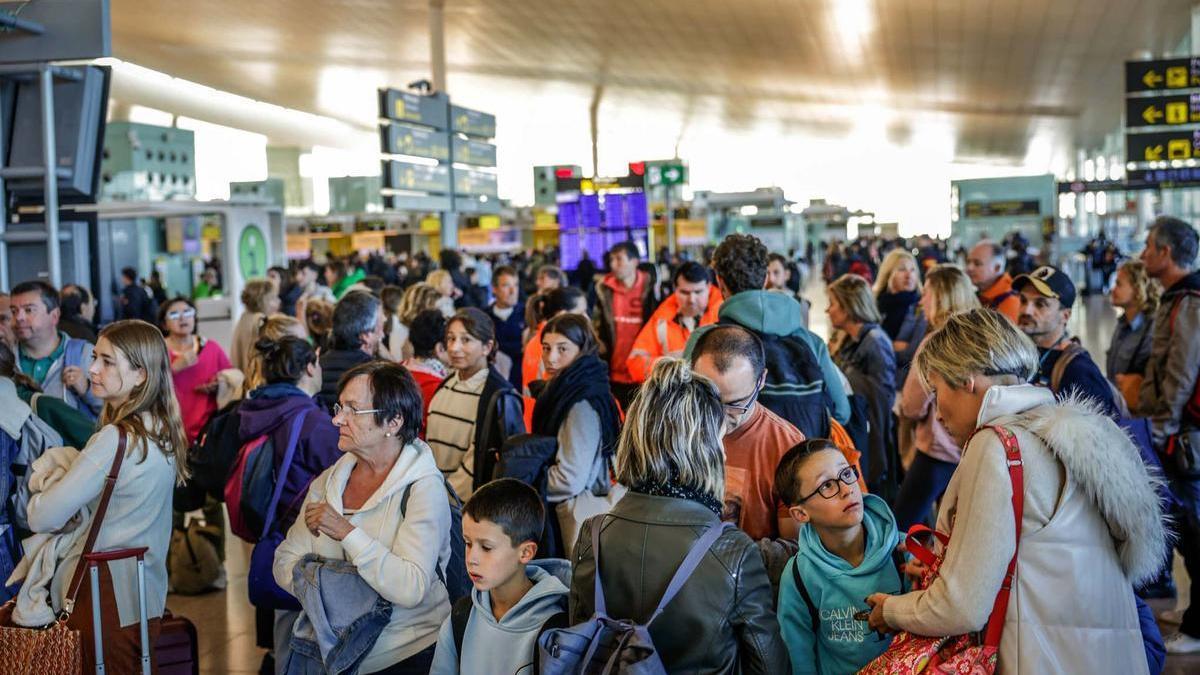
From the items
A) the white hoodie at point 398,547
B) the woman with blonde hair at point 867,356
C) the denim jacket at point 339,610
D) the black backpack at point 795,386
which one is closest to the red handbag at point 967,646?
the white hoodie at point 398,547

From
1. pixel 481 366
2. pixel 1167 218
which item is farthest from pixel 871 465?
pixel 481 366

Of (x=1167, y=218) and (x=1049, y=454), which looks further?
(x=1167, y=218)

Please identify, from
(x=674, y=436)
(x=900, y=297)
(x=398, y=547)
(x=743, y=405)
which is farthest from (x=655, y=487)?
(x=900, y=297)

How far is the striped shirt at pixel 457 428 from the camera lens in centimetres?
509

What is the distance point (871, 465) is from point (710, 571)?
4745 mm

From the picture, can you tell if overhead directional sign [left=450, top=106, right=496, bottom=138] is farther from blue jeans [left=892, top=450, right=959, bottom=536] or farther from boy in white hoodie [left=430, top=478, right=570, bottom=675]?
boy in white hoodie [left=430, top=478, right=570, bottom=675]

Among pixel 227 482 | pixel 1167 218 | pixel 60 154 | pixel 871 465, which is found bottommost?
pixel 871 465

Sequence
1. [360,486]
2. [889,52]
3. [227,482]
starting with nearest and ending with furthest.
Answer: [360,486] < [227,482] < [889,52]

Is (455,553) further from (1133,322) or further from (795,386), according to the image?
(1133,322)

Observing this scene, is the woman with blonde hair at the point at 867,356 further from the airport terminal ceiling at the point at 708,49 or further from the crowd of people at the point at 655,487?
the airport terminal ceiling at the point at 708,49

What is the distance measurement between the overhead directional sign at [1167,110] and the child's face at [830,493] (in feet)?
42.3

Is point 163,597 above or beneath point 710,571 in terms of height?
beneath

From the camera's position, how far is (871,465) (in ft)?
23.9

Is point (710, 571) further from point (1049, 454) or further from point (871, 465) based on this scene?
point (871, 465)
